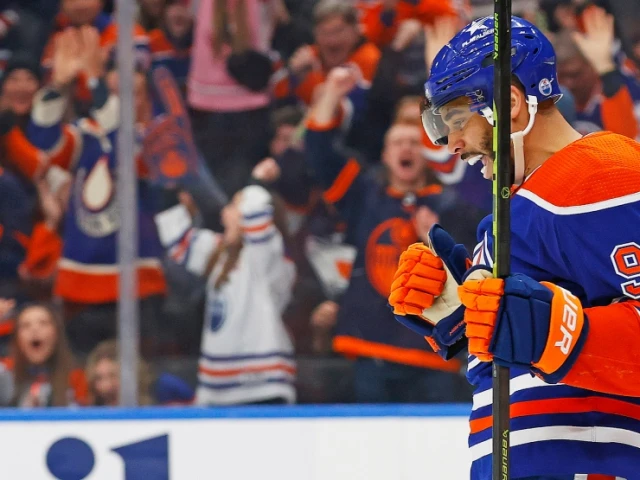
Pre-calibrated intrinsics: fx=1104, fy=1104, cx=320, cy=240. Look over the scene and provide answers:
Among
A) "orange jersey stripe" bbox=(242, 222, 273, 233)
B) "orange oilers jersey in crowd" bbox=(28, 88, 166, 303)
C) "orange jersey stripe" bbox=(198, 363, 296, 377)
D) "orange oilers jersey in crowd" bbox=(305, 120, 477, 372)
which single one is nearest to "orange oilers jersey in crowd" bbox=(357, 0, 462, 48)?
"orange oilers jersey in crowd" bbox=(305, 120, 477, 372)

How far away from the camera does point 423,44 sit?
12.1ft

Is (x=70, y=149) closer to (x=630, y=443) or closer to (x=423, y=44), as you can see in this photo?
(x=423, y=44)

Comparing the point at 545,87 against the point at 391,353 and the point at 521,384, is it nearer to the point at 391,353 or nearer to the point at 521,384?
the point at 521,384

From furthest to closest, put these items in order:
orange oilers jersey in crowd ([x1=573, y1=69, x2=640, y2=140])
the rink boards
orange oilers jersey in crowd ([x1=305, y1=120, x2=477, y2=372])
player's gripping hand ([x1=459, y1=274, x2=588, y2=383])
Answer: orange oilers jersey in crowd ([x1=305, y1=120, x2=477, y2=372])
orange oilers jersey in crowd ([x1=573, y1=69, x2=640, y2=140])
the rink boards
player's gripping hand ([x1=459, y1=274, x2=588, y2=383])

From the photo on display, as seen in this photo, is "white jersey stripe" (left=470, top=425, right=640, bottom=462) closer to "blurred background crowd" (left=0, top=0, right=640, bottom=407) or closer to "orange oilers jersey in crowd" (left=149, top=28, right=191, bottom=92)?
"blurred background crowd" (left=0, top=0, right=640, bottom=407)

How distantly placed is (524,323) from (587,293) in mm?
153

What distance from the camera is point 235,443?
291cm

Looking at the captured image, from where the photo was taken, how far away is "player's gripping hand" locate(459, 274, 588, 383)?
137cm

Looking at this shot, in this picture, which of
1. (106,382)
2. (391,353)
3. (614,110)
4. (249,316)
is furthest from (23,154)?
(614,110)

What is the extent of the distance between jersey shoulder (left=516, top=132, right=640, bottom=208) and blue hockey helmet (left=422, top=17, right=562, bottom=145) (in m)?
0.10

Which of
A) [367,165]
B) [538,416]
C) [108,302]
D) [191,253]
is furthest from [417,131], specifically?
[538,416]

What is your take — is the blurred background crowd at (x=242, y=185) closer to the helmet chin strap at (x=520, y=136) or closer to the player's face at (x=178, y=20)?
the player's face at (x=178, y=20)

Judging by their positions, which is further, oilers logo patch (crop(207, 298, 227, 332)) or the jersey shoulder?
oilers logo patch (crop(207, 298, 227, 332))

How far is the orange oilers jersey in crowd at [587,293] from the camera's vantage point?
142cm
